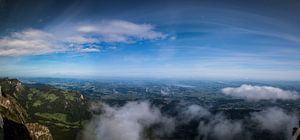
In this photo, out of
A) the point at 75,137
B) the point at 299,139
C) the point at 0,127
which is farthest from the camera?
the point at 75,137

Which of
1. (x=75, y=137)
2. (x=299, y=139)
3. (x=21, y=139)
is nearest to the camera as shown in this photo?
(x=299, y=139)

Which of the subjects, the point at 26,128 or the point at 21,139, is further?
the point at 26,128

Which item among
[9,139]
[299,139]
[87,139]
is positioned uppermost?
[299,139]

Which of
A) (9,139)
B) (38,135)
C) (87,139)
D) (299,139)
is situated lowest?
(87,139)

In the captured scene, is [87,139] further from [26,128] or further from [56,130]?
[26,128]

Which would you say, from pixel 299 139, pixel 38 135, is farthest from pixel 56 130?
pixel 299 139

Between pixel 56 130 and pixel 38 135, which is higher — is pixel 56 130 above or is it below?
below

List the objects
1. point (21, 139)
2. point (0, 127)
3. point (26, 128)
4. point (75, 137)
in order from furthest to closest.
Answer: point (75, 137)
point (26, 128)
point (21, 139)
point (0, 127)

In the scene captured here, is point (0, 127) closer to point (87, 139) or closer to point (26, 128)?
point (26, 128)

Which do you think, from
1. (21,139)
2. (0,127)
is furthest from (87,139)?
(0,127)
